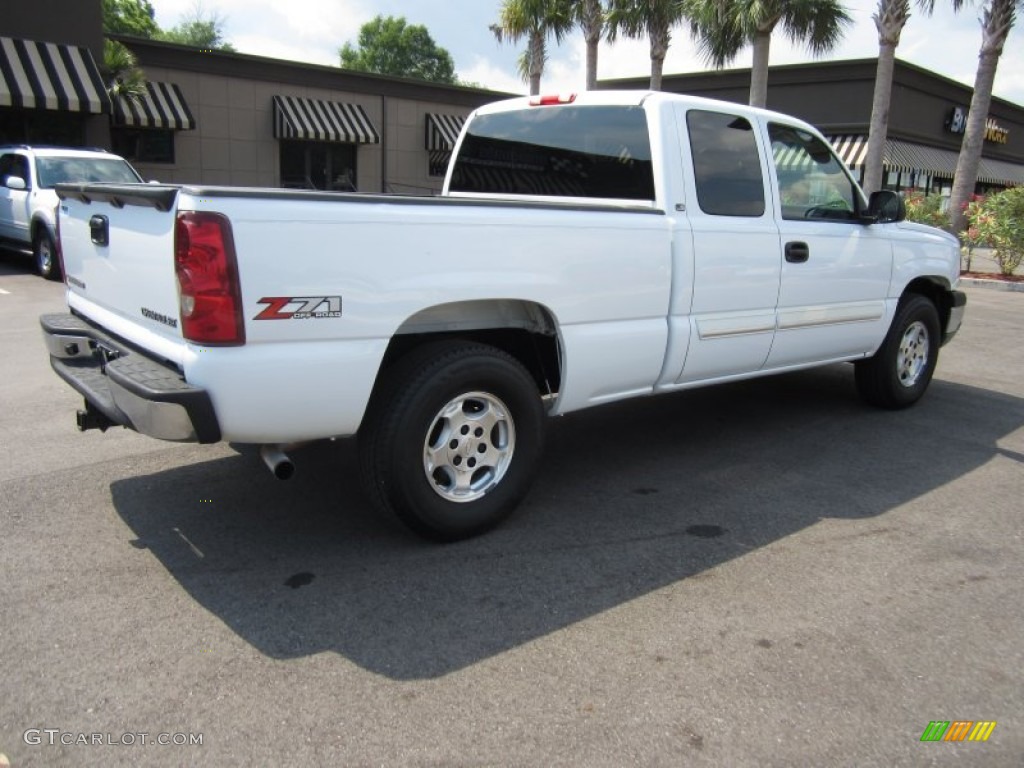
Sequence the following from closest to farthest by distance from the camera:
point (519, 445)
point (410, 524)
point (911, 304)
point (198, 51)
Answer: point (410, 524), point (519, 445), point (911, 304), point (198, 51)

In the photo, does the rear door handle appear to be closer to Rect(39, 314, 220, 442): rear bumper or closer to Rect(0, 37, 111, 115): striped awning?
Rect(39, 314, 220, 442): rear bumper

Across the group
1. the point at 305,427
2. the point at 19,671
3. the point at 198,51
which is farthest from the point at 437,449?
the point at 198,51

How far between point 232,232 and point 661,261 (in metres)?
2.16

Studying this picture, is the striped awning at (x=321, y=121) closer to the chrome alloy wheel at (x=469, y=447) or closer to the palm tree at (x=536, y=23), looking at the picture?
the palm tree at (x=536, y=23)

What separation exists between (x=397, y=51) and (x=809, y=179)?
7906 cm

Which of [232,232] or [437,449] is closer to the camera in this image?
[232,232]

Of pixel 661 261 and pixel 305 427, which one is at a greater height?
pixel 661 261

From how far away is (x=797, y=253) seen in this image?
16.3ft

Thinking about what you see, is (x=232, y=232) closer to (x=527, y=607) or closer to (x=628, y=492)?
(x=527, y=607)

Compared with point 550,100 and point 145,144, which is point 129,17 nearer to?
point 145,144

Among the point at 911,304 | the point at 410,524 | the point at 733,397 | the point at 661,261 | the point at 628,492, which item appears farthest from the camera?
the point at 733,397

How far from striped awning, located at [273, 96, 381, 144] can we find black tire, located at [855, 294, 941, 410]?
19.7 m

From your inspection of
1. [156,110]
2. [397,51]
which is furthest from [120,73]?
[397,51]

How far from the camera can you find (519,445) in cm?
386
